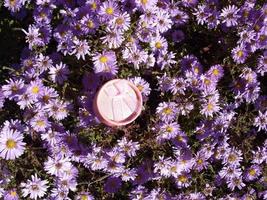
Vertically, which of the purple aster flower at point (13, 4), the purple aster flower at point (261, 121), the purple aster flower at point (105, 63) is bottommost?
the purple aster flower at point (261, 121)

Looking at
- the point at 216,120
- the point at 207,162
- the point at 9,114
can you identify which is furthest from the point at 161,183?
the point at 9,114

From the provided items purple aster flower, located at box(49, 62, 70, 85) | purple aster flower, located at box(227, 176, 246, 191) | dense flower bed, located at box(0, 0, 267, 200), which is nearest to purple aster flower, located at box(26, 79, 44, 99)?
dense flower bed, located at box(0, 0, 267, 200)

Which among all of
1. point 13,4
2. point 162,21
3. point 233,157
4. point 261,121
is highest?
point 13,4

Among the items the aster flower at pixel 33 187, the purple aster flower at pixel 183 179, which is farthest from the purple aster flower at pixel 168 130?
the aster flower at pixel 33 187

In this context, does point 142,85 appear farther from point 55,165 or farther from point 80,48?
point 55,165

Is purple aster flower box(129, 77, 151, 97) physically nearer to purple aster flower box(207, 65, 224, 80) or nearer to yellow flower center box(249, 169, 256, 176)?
purple aster flower box(207, 65, 224, 80)

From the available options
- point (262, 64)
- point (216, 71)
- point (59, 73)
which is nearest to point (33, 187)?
point (59, 73)

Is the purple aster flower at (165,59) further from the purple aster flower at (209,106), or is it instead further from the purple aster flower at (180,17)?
the purple aster flower at (209,106)
